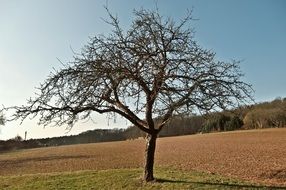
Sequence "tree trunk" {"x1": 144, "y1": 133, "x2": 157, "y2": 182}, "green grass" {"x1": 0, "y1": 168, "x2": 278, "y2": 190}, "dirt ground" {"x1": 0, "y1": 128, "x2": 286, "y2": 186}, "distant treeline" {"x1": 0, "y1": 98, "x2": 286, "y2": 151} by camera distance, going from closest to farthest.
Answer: "green grass" {"x1": 0, "y1": 168, "x2": 278, "y2": 190} → "tree trunk" {"x1": 144, "y1": 133, "x2": 157, "y2": 182} → "dirt ground" {"x1": 0, "y1": 128, "x2": 286, "y2": 186} → "distant treeline" {"x1": 0, "y1": 98, "x2": 286, "y2": 151}

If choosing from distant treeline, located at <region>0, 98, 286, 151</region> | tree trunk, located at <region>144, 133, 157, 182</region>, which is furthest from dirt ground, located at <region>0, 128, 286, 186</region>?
distant treeline, located at <region>0, 98, 286, 151</region>

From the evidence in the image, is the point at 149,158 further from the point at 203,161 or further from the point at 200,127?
the point at 200,127

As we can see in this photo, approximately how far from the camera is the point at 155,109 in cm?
1825

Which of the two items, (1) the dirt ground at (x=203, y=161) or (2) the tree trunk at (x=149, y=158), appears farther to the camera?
(1) the dirt ground at (x=203, y=161)

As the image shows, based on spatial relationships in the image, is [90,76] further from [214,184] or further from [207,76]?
[214,184]

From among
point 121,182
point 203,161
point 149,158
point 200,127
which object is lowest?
point 203,161

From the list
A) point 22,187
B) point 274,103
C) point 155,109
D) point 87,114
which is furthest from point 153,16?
point 274,103

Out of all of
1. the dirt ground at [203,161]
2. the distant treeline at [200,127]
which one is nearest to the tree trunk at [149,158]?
the dirt ground at [203,161]

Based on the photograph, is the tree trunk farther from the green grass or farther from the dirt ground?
the dirt ground

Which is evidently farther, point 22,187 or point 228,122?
point 228,122

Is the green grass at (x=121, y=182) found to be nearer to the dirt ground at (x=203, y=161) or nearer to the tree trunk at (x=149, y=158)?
the tree trunk at (x=149, y=158)

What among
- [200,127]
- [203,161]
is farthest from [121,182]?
[200,127]

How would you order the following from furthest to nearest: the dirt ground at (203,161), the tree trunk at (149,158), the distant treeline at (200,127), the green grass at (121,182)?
the distant treeline at (200,127), the dirt ground at (203,161), the tree trunk at (149,158), the green grass at (121,182)

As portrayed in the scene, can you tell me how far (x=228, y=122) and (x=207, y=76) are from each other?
3546 inches
